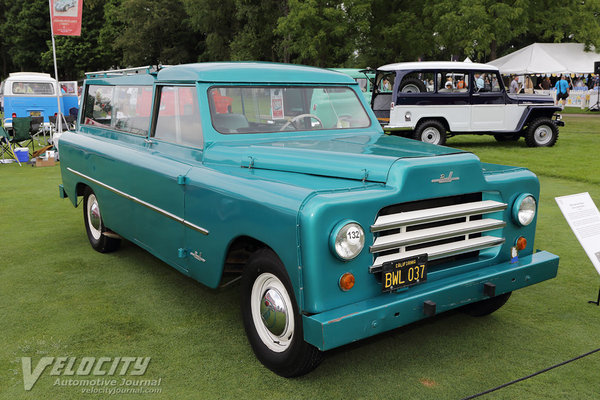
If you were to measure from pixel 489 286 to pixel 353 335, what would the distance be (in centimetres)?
101

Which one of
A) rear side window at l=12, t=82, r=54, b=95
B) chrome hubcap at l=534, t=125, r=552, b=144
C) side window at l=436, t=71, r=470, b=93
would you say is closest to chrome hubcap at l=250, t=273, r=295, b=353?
side window at l=436, t=71, r=470, b=93

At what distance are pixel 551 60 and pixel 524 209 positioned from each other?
89.7 feet

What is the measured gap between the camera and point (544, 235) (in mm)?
6309

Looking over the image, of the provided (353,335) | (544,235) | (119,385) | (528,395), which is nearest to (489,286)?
(528,395)

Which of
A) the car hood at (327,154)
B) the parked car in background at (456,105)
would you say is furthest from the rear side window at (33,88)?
the car hood at (327,154)

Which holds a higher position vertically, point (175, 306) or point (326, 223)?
point (326, 223)

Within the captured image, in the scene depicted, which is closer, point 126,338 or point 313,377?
point 313,377

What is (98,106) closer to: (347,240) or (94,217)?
(94,217)

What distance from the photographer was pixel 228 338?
3.86 meters

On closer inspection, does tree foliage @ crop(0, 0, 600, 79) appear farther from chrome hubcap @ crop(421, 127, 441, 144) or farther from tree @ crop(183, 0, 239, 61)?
chrome hubcap @ crop(421, 127, 441, 144)

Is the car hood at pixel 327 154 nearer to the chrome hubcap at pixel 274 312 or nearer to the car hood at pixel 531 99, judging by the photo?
the chrome hubcap at pixel 274 312

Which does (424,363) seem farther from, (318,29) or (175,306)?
(318,29)

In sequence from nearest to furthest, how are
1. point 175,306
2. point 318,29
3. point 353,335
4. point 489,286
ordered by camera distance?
1. point 353,335
2. point 489,286
3. point 175,306
4. point 318,29

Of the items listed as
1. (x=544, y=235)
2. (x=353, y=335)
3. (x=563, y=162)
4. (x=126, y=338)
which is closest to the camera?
(x=353, y=335)
